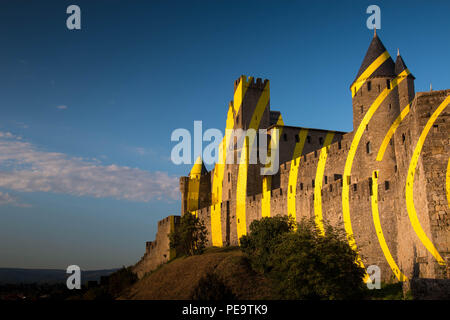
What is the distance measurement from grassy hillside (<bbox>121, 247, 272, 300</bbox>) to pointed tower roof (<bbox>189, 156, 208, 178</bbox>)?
28.4 m

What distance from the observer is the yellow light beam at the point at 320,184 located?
33219mm

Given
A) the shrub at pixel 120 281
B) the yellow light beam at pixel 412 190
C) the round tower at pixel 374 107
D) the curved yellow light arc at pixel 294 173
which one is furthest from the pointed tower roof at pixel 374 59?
the shrub at pixel 120 281

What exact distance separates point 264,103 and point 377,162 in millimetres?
22491

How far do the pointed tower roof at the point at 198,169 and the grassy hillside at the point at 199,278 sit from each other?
28.4 metres

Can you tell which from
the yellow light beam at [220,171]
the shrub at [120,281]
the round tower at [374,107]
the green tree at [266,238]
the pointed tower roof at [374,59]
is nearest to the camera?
the green tree at [266,238]

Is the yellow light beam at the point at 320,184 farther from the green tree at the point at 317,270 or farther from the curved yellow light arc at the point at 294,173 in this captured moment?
the green tree at the point at 317,270

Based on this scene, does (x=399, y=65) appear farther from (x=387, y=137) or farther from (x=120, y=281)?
(x=120, y=281)

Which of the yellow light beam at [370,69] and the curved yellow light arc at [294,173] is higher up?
the yellow light beam at [370,69]

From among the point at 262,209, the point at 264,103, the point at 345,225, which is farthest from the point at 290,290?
the point at 264,103

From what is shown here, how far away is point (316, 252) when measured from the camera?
21828 millimetres

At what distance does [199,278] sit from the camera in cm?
3272

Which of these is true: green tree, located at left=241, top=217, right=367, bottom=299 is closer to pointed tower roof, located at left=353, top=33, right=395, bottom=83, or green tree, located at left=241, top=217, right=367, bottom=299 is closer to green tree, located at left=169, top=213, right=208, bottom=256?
pointed tower roof, located at left=353, top=33, right=395, bottom=83

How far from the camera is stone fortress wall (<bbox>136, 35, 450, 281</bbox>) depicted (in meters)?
19.5

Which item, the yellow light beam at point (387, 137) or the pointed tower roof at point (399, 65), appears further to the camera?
the pointed tower roof at point (399, 65)
